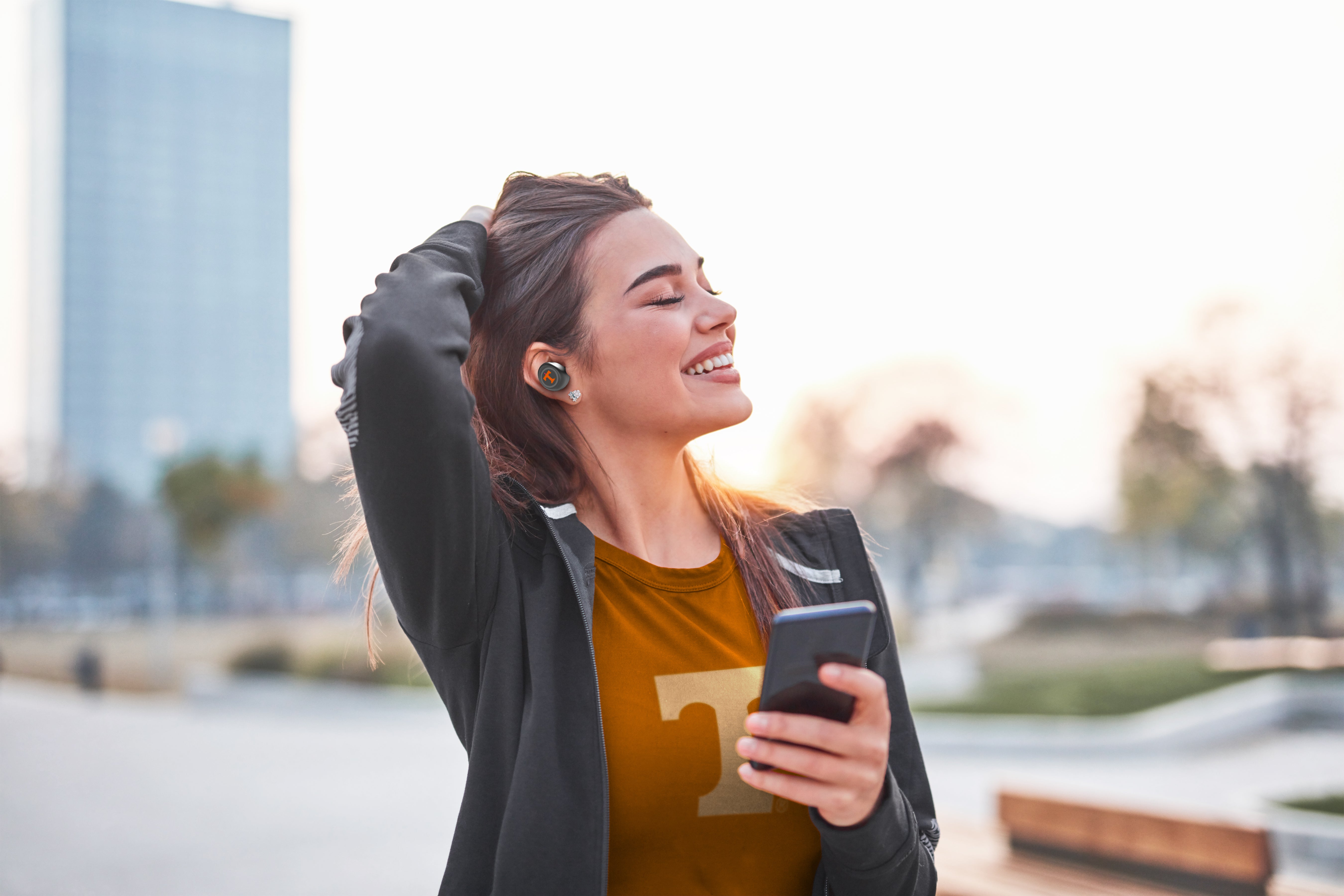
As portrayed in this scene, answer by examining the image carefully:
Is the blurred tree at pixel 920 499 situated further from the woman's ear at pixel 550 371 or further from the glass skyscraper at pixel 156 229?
the glass skyscraper at pixel 156 229

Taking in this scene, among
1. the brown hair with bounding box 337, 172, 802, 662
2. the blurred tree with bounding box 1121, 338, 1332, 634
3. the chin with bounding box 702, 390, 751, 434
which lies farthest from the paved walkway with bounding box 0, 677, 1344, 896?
the blurred tree with bounding box 1121, 338, 1332, 634

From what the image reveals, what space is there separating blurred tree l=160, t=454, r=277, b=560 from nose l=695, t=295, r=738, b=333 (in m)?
25.7

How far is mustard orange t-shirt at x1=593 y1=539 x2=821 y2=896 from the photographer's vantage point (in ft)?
5.15

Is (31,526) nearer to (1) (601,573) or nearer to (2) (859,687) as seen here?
(1) (601,573)

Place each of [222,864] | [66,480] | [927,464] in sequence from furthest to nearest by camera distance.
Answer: [66,480], [927,464], [222,864]

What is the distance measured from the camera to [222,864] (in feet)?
21.2

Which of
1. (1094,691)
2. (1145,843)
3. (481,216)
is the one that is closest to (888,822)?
(481,216)

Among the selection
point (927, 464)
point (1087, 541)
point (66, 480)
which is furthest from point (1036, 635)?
point (1087, 541)

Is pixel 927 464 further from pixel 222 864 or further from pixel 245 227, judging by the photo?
pixel 245 227

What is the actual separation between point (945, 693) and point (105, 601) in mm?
52279

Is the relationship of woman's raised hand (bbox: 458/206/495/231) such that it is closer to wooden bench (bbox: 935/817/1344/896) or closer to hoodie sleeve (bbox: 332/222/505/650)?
hoodie sleeve (bbox: 332/222/505/650)

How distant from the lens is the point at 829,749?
1312 millimetres

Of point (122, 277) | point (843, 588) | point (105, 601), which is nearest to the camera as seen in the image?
point (843, 588)

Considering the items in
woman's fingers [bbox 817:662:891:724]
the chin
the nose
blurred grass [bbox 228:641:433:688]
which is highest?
the nose
